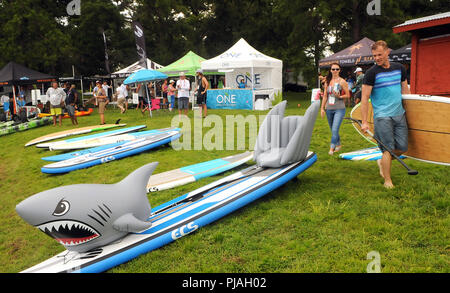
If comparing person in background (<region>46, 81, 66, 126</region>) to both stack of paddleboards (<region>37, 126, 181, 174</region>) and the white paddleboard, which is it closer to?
stack of paddleboards (<region>37, 126, 181, 174</region>)

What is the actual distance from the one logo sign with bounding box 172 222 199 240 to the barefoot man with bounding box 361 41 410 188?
8.89 ft

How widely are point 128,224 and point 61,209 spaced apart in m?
0.61

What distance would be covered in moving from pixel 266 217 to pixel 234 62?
13.6 meters

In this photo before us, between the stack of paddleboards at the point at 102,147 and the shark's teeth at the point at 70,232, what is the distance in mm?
4421

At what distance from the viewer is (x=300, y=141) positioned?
4.73 m

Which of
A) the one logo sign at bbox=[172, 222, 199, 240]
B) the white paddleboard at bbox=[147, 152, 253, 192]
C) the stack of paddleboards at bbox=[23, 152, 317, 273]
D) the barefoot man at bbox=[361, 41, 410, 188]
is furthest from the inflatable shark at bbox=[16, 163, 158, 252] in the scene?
the barefoot man at bbox=[361, 41, 410, 188]

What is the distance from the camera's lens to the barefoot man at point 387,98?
4.35 meters

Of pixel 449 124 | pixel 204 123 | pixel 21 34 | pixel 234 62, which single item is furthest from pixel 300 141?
pixel 21 34

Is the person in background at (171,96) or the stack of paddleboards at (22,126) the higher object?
the person in background at (171,96)

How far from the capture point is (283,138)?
17.4ft

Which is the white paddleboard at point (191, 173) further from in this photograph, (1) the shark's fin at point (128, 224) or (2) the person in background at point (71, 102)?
(2) the person in background at point (71, 102)

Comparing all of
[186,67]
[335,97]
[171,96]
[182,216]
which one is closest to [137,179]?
[182,216]

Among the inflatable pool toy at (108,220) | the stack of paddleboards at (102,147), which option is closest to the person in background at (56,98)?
the stack of paddleboards at (102,147)

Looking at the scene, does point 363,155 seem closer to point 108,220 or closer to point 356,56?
point 108,220
